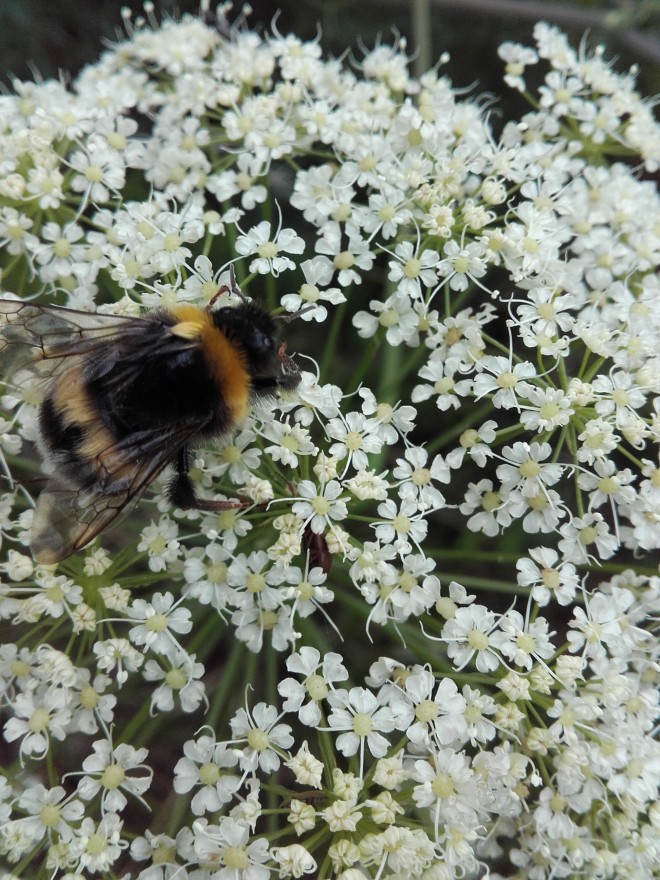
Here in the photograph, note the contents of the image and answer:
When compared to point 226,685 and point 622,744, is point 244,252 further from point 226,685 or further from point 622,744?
point 622,744

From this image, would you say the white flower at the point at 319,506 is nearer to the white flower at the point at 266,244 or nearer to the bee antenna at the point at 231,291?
the bee antenna at the point at 231,291

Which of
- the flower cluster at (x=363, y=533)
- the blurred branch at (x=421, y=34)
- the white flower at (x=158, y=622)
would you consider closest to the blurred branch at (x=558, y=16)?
the blurred branch at (x=421, y=34)

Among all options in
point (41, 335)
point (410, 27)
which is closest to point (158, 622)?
point (41, 335)

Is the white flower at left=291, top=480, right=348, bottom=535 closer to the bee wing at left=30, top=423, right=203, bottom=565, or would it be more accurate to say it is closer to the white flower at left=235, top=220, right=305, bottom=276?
the bee wing at left=30, top=423, right=203, bottom=565

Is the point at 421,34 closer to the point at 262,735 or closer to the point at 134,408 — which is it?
the point at 134,408

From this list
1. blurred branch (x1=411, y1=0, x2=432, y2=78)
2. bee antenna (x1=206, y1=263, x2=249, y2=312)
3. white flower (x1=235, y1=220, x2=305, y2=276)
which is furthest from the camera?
blurred branch (x1=411, y1=0, x2=432, y2=78)

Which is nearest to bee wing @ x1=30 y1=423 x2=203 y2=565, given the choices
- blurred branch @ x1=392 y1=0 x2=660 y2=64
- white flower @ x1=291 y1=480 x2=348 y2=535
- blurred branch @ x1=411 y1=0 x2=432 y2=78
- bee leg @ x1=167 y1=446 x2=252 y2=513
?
bee leg @ x1=167 y1=446 x2=252 y2=513
